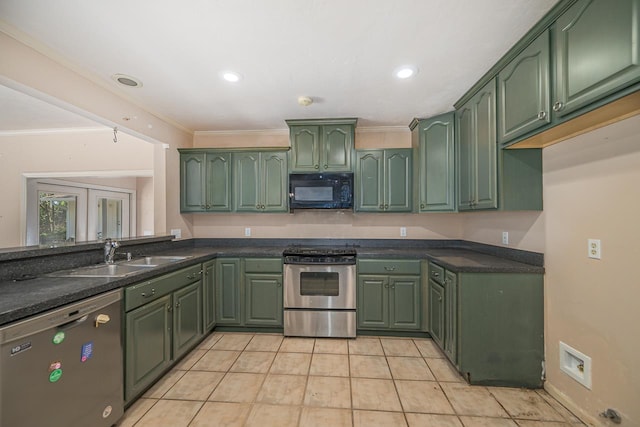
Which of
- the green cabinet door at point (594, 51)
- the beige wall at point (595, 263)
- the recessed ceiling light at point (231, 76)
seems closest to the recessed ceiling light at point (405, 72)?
the green cabinet door at point (594, 51)

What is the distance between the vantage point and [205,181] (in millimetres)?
3211

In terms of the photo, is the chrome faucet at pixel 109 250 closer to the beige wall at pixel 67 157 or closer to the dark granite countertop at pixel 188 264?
the dark granite countertop at pixel 188 264

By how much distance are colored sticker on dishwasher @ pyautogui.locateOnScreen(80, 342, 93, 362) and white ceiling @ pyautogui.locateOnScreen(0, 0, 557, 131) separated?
184 cm

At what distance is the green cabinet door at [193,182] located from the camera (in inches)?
126

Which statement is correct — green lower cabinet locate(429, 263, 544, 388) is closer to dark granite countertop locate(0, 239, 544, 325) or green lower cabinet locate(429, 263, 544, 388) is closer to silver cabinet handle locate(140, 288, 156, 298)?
dark granite countertop locate(0, 239, 544, 325)

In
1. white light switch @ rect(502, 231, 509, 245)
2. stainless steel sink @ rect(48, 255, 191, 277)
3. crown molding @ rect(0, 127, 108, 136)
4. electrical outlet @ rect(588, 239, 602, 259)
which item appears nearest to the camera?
electrical outlet @ rect(588, 239, 602, 259)

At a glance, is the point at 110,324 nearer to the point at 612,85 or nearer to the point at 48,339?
the point at 48,339

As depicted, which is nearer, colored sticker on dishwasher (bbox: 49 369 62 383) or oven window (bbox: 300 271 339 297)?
colored sticker on dishwasher (bbox: 49 369 62 383)

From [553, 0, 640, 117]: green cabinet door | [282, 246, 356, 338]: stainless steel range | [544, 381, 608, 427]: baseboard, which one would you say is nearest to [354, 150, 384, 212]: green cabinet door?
[282, 246, 356, 338]: stainless steel range

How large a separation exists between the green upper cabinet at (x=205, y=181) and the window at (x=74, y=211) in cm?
169

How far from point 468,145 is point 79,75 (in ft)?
10.9

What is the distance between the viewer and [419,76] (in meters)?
2.08

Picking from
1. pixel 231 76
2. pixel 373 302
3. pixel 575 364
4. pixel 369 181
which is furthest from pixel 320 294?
pixel 231 76

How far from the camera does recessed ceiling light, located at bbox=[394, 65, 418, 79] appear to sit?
77.2 inches
